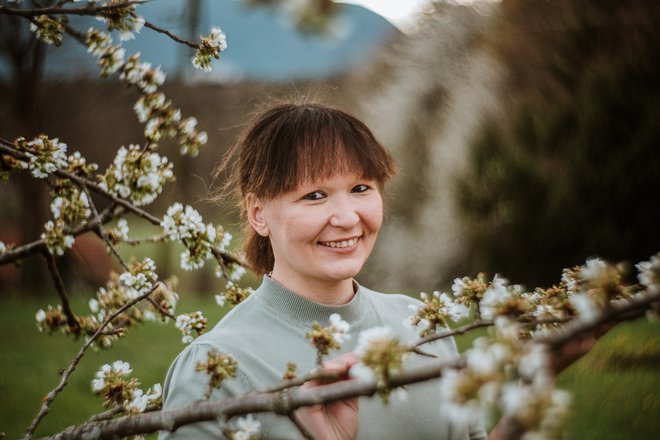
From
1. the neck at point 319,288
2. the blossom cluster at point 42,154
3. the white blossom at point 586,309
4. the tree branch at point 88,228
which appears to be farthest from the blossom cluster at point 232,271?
the white blossom at point 586,309

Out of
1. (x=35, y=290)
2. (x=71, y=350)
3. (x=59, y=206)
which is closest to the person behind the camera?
(x=59, y=206)

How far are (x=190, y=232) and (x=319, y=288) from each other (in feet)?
1.76

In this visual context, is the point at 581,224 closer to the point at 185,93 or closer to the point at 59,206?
the point at 59,206

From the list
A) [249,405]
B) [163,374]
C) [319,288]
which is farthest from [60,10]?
[163,374]

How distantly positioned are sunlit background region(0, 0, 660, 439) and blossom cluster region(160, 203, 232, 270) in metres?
0.64

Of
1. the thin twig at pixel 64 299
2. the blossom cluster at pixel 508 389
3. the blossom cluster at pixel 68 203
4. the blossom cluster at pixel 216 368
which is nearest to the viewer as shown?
the blossom cluster at pixel 508 389

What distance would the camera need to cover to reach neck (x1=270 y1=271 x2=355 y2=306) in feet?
6.32

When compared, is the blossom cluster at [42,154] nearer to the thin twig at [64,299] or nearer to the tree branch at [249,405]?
the thin twig at [64,299]

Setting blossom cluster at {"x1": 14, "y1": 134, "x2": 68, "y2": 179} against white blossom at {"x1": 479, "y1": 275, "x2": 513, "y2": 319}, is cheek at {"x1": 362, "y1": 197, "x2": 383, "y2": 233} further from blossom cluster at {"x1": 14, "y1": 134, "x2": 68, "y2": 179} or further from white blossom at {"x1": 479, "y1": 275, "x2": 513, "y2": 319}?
blossom cluster at {"x1": 14, "y1": 134, "x2": 68, "y2": 179}

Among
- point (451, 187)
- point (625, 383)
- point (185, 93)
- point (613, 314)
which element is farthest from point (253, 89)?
point (613, 314)

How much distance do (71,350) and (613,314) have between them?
6.39 meters

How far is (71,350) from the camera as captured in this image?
6246mm

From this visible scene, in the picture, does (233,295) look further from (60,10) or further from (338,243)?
(60,10)

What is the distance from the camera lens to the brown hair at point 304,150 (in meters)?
1.87
